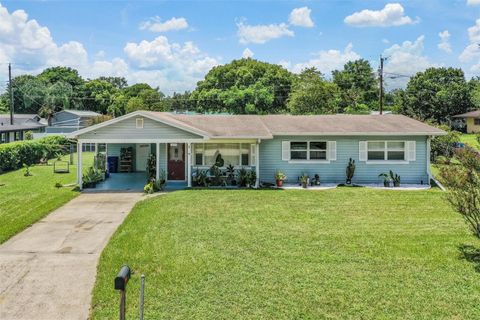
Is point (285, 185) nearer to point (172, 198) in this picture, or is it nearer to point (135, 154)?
point (172, 198)

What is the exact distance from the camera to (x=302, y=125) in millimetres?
20156

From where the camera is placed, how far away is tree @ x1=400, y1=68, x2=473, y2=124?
5716 centimetres

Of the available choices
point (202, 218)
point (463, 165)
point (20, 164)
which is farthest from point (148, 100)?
point (463, 165)

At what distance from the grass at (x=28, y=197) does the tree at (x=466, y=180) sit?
1038 cm

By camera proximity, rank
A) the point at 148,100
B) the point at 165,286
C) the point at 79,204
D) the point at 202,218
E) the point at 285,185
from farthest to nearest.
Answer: the point at 148,100, the point at 285,185, the point at 79,204, the point at 202,218, the point at 165,286

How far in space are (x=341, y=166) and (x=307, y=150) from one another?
174 centimetres

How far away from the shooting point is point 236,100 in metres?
60.6

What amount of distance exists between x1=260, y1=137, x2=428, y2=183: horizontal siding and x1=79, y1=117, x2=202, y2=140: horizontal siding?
362 centimetres

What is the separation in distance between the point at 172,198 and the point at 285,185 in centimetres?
573

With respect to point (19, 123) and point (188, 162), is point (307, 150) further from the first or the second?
point (19, 123)

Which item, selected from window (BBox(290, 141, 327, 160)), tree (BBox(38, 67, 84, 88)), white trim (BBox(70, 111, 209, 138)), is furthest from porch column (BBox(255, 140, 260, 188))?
tree (BBox(38, 67, 84, 88))

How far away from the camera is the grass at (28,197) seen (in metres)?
11.8

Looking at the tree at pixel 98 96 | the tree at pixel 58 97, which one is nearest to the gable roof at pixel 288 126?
the tree at pixel 58 97

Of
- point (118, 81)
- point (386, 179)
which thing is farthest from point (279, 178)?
point (118, 81)
